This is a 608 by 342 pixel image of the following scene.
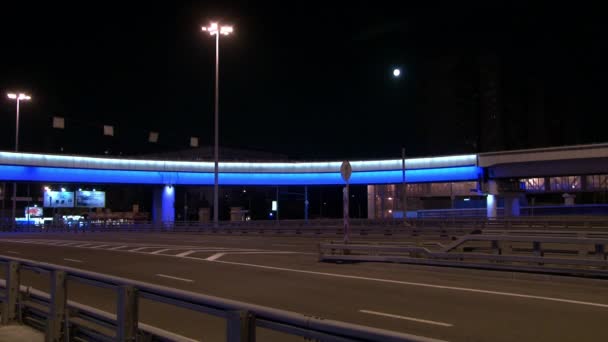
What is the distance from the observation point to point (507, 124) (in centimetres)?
10975

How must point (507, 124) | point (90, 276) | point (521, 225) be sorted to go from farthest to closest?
point (507, 124) → point (521, 225) → point (90, 276)

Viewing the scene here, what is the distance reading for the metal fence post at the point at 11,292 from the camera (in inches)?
348

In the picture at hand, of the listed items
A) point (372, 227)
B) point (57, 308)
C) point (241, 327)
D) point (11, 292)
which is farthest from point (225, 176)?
point (241, 327)

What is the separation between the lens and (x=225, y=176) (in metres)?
69.2

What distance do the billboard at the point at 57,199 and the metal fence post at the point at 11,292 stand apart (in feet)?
227

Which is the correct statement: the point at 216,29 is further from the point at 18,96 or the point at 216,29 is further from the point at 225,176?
the point at 225,176

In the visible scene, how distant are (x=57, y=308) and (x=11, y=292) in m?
2.06

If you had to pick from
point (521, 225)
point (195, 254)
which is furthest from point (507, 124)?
point (195, 254)

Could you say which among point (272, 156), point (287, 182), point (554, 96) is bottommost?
point (287, 182)

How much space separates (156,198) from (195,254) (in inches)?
2003

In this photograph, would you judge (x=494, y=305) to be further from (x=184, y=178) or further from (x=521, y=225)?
(x=184, y=178)

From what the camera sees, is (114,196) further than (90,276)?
Yes

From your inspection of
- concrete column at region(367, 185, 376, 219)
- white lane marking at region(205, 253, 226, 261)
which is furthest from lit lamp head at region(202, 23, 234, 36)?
concrete column at region(367, 185, 376, 219)

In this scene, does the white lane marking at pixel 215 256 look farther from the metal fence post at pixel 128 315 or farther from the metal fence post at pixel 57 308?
the metal fence post at pixel 128 315
